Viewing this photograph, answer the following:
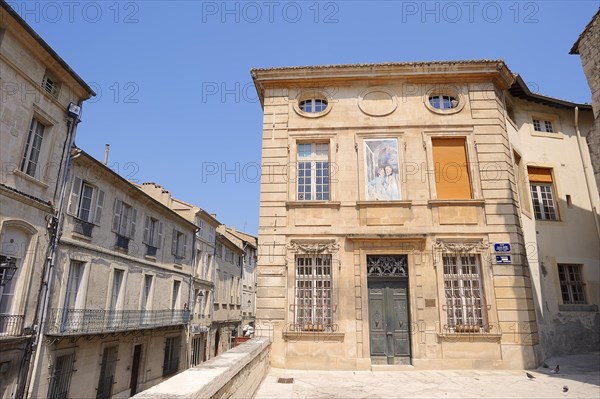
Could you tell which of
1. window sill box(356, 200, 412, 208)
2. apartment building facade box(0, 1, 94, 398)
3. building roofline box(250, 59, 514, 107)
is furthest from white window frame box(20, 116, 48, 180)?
window sill box(356, 200, 412, 208)

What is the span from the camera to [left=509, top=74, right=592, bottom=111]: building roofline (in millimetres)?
13902

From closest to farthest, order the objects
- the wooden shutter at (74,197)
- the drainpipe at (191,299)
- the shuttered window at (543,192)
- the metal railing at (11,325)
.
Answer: the metal railing at (11,325) < the shuttered window at (543,192) < the wooden shutter at (74,197) < the drainpipe at (191,299)

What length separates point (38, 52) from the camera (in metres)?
12.9

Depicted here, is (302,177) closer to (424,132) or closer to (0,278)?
(424,132)

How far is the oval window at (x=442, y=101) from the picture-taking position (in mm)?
12336

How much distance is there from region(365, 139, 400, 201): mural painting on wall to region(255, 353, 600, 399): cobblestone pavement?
483 centimetres

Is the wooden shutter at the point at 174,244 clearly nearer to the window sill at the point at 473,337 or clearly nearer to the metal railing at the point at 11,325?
the metal railing at the point at 11,325

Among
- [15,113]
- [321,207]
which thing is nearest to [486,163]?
[321,207]

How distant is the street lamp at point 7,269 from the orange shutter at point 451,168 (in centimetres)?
1277

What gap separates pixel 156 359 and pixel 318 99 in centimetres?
1791

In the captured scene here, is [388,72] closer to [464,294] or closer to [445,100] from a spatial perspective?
[445,100]

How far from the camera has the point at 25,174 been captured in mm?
12344

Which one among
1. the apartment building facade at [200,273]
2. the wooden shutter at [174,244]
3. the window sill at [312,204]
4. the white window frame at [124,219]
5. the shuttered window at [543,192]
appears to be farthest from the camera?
the apartment building facade at [200,273]

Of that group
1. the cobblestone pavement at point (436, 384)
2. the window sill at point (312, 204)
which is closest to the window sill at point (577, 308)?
the cobblestone pavement at point (436, 384)
